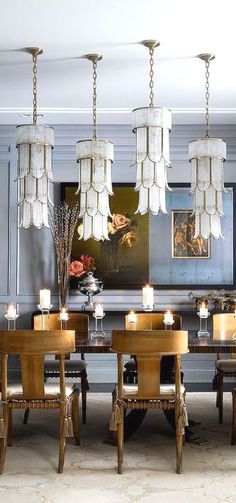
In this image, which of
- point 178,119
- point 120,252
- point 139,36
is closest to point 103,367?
point 120,252

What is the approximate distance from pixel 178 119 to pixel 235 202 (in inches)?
40.4

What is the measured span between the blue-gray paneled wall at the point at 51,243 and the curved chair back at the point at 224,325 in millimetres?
1557

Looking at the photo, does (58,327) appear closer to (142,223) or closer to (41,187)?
(41,187)

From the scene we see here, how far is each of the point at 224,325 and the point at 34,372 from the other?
199cm

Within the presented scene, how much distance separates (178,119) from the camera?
6.81 metres

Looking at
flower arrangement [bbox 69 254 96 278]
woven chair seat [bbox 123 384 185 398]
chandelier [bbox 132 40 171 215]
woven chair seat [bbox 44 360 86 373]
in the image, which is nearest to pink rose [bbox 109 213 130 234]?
flower arrangement [bbox 69 254 96 278]

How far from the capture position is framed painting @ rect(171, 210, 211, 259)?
277 inches

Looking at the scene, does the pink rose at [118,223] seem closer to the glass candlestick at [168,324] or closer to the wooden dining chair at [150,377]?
the glass candlestick at [168,324]

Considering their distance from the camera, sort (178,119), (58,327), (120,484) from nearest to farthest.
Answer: (120,484) → (58,327) → (178,119)

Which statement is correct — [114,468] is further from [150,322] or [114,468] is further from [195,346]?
[150,322]

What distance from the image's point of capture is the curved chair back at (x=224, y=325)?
539 cm

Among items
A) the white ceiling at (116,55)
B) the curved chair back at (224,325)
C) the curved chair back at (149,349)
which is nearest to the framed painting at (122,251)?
the white ceiling at (116,55)

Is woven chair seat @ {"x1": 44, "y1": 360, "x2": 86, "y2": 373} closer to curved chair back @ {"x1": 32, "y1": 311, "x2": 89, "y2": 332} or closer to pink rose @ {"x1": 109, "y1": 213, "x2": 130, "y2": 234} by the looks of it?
curved chair back @ {"x1": 32, "y1": 311, "x2": 89, "y2": 332}

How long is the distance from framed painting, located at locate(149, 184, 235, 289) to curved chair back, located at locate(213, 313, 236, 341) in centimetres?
156
